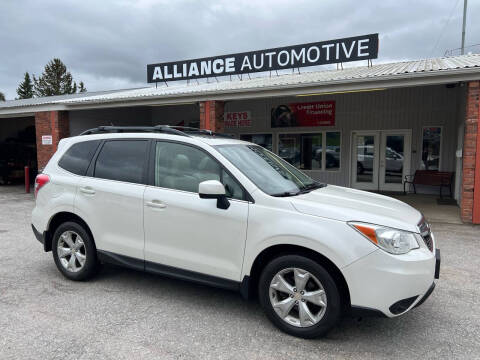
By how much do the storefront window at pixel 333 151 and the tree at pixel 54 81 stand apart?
1915 inches

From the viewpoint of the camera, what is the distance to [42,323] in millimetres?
3383

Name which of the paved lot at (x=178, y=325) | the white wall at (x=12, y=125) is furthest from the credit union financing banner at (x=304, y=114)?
the white wall at (x=12, y=125)

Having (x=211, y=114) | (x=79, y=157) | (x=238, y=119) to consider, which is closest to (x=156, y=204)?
(x=79, y=157)

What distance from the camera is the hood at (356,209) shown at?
3.01 m

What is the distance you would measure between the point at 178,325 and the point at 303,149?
12.2m

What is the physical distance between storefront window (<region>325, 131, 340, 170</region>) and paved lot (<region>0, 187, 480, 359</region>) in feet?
31.7

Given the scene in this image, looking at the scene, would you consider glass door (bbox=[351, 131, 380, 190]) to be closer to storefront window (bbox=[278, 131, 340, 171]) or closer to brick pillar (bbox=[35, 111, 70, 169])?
storefront window (bbox=[278, 131, 340, 171])

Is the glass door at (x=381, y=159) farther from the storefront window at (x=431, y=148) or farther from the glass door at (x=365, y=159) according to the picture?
the storefront window at (x=431, y=148)

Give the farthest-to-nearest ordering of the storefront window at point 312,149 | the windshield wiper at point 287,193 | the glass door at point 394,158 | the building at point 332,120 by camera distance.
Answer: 1. the storefront window at point 312,149
2. the glass door at point 394,158
3. the building at point 332,120
4. the windshield wiper at point 287,193

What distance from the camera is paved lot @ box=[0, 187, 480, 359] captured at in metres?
2.95

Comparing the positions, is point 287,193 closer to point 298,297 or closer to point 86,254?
point 298,297

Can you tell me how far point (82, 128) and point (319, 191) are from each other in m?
12.7

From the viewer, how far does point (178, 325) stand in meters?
3.37

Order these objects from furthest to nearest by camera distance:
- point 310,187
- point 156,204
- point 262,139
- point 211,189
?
point 262,139 < point 310,187 < point 156,204 < point 211,189
